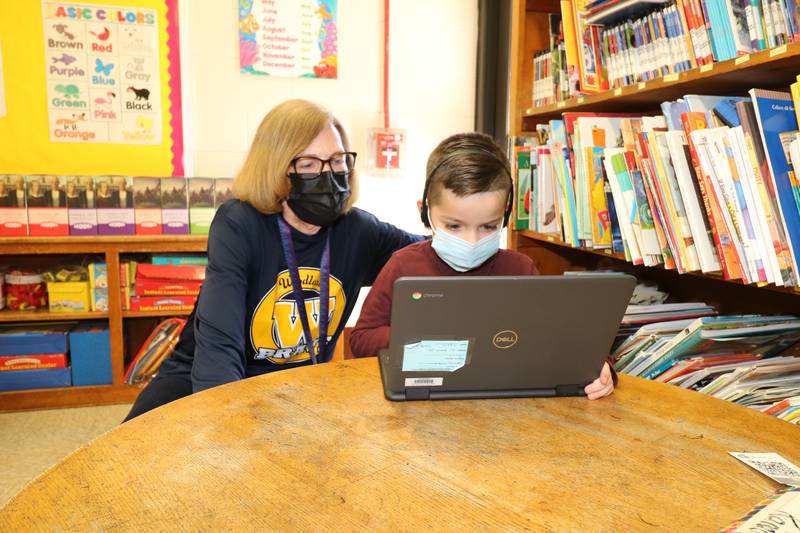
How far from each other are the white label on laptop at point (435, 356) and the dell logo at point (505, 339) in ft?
0.15

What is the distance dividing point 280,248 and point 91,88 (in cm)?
183

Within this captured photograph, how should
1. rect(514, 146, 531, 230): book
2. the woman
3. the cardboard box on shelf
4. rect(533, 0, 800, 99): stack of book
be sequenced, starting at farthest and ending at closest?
the cardboard box on shelf
rect(514, 146, 531, 230): book
the woman
rect(533, 0, 800, 99): stack of book

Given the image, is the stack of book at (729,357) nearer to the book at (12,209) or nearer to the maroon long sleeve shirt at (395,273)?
the maroon long sleeve shirt at (395,273)

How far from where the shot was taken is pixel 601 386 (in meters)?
1.01

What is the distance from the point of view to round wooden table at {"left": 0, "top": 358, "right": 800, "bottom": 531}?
0.64 m

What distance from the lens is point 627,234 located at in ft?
4.86

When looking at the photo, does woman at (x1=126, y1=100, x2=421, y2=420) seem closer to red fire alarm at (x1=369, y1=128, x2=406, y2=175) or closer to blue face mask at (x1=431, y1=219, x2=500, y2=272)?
blue face mask at (x1=431, y1=219, x2=500, y2=272)

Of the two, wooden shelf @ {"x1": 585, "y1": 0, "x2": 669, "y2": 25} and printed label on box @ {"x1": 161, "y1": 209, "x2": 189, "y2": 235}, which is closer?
wooden shelf @ {"x1": 585, "y1": 0, "x2": 669, "y2": 25}

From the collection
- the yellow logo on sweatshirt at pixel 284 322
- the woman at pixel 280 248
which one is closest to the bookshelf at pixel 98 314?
the woman at pixel 280 248

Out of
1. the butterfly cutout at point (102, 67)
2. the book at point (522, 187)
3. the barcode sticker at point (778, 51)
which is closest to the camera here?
the barcode sticker at point (778, 51)

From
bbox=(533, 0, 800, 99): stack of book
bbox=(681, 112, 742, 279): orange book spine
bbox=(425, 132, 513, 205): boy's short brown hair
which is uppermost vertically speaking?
bbox=(533, 0, 800, 99): stack of book

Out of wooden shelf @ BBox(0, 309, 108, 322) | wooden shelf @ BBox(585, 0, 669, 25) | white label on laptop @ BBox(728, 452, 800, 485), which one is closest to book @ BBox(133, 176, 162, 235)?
wooden shelf @ BBox(0, 309, 108, 322)

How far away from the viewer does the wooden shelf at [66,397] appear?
8.51ft

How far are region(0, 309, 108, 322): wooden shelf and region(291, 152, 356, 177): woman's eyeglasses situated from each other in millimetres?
1602
